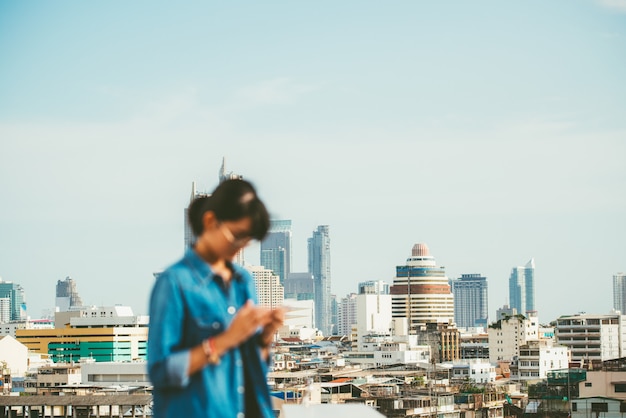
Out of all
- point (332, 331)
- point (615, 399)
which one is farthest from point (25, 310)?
point (615, 399)

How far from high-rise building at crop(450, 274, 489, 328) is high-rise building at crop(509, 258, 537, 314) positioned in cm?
1060

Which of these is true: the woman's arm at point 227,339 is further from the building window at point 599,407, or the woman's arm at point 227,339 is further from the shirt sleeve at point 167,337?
the building window at point 599,407

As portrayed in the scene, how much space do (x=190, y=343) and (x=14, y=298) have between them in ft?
503

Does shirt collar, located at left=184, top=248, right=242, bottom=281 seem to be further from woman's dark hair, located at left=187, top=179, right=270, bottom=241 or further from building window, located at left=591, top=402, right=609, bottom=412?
building window, located at left=591, top=402, right=609, bottom=412

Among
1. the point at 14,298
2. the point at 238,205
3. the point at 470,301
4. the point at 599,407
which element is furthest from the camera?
the point at 470,301

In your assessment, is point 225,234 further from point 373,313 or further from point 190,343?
point 373,313

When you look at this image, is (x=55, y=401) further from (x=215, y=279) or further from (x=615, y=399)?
(x=215, y=279)

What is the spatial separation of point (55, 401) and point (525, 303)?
15902 cm

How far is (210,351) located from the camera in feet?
7.08

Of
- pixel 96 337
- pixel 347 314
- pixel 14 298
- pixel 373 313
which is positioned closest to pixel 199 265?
pixel 96 337

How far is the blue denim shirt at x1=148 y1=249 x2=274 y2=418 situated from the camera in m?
2.16

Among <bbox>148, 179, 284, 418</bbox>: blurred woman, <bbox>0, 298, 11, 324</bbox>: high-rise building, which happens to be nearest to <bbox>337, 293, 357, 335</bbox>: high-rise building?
<bbox>0, 298, 11, 324</bbox>: high-rise building

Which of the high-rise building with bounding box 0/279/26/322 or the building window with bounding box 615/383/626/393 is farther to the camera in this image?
the high-rise building with bounding box 0/279/26/322

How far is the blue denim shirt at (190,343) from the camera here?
2164 millimetres
